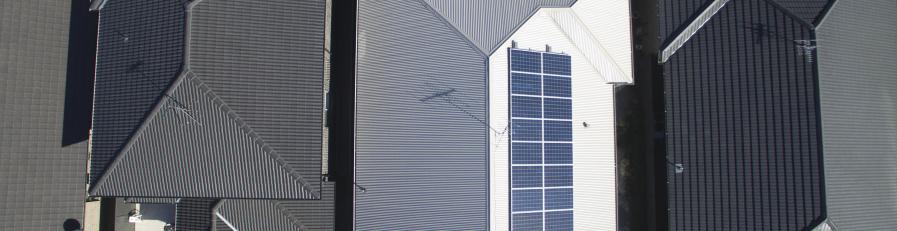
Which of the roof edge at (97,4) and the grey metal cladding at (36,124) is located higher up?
the roof edge at (97,4)

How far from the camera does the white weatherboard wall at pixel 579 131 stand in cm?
2186

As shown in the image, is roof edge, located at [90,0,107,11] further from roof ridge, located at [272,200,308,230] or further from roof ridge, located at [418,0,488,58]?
roof ridge, located at [418,0,488,58]

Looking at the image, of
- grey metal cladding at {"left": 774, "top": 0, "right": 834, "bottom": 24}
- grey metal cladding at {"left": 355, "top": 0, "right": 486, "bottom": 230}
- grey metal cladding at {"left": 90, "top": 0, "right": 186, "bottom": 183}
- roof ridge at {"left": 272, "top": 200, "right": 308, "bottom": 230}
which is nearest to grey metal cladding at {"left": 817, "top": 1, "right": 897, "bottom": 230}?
grey metal cladding at {"left": 774, "top": 0, "right": 834, "bottom": 24}

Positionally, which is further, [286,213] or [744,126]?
[744,126]

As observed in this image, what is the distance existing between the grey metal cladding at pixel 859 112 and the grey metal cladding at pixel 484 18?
44.7 feet

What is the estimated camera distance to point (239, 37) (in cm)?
1942

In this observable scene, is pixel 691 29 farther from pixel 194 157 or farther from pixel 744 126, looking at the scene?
pixel 194 157

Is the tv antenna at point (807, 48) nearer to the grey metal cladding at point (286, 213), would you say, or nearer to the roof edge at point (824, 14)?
the roof edge at point (824, 14)

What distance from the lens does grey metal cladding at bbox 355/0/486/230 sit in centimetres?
2123

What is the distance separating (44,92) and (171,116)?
655 centimetres

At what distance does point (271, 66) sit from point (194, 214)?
25.4ft

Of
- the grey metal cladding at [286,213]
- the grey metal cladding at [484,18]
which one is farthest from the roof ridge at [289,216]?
the grey metal cladding at [484,18]

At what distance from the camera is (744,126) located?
23.3 meters

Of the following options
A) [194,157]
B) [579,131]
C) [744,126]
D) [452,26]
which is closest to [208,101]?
[194,157]
